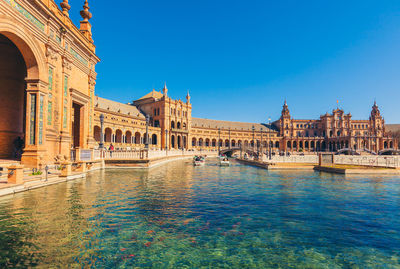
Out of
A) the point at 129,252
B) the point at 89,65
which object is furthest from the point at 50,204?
the point at 89,65

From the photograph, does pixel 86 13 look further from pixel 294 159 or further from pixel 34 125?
pixel 294 159

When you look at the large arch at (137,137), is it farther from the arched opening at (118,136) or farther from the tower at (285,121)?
the tower at (285,121)

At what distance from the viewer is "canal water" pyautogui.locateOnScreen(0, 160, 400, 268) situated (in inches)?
205

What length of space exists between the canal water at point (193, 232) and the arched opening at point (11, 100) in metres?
9.60

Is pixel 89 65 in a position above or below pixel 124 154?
above

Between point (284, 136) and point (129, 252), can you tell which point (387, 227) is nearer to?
point (129, 252)

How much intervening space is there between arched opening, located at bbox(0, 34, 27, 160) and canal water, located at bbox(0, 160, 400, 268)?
31.5 feet

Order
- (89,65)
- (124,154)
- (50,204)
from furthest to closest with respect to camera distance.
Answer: (124,154) < (89,65) < (50,204)

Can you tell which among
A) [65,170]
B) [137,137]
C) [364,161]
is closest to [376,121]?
[364,161]

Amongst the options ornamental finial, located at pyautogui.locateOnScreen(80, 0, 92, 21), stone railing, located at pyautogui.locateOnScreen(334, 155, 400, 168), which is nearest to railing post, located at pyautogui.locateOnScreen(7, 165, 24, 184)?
ornamental finial, located at pyautogui.locateOnScreen(80, 0, 92, 21)

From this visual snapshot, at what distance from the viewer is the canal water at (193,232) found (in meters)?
5.20

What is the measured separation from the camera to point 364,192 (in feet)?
47.0

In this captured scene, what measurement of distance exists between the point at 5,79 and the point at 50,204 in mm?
15105

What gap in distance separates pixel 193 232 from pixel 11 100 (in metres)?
19.8
